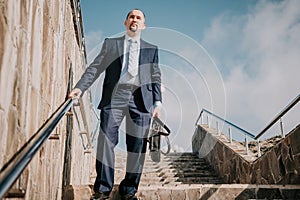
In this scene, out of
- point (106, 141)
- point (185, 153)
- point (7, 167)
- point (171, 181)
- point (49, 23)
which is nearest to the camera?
point (7, 167)

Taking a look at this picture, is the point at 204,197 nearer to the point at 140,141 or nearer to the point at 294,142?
the point at 140,141

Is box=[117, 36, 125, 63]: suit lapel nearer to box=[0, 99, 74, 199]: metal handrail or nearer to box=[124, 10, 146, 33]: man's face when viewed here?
box=[124, 10, 146, 33]: man's face

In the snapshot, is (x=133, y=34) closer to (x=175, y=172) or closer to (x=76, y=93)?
(x=76, y=93)

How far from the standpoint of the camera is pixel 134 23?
3.04m

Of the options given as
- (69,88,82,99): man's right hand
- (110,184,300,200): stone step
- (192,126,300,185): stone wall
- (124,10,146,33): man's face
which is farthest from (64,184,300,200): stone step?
(124,10,146,33): man's face

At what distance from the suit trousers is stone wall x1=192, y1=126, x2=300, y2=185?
7.18 feet

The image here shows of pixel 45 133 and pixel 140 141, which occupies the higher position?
pixel 140 141

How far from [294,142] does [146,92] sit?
2356mm

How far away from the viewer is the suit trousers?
9.28 feet

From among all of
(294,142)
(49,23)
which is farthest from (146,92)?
(294,142)

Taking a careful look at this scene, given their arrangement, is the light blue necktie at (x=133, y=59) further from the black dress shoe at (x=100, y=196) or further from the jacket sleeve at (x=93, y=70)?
the black dress shoe at (x=100, y=196)

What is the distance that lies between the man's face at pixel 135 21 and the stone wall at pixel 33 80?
508 millimetres

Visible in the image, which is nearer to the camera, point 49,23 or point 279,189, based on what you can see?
point 49,23

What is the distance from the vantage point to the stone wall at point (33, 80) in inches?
55.9
